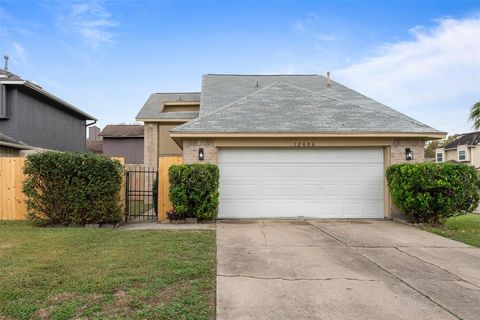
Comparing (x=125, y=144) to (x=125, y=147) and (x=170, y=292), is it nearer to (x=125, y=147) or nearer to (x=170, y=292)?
(x=125, y=147)

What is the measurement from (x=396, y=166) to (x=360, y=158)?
1.16m

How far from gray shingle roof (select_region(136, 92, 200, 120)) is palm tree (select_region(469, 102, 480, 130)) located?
19747mm

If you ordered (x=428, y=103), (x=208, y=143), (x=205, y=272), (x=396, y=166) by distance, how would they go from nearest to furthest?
(x=205, y=272) → (x=396, y=166) → (x=208, y=143) → (x=428, y=103)

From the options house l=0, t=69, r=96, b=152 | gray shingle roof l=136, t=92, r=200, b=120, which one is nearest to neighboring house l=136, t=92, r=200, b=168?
gray shingle roof l=136, t=92, r=200, b=120

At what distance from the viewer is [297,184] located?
957 cm

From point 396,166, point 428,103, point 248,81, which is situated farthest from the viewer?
point 428,103

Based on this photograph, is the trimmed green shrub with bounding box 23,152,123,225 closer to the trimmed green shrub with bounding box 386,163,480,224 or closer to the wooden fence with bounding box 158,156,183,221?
the wooden fence with bounding box 158,156,183,221

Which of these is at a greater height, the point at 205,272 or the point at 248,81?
the point at 248,81

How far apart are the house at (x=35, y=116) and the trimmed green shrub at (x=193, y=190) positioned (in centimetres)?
1064

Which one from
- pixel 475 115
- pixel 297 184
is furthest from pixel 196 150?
pixel 475 115

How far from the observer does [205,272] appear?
4.18m

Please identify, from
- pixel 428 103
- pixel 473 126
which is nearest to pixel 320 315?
pixel 428 103

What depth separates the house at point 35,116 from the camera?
1475 centimetres

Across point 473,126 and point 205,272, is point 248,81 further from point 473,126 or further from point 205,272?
point 473,126
